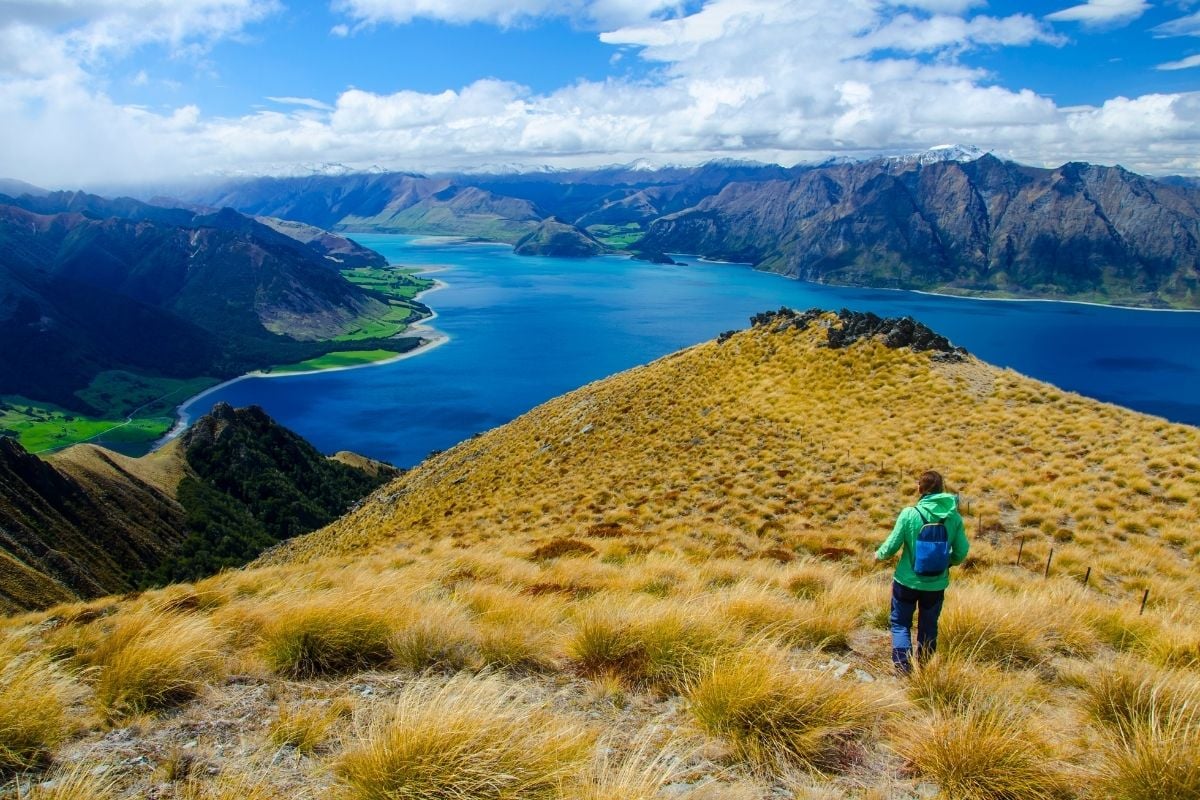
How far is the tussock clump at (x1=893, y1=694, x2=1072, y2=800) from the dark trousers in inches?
87.1

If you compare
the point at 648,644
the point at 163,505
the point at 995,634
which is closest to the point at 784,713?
the point at 648,644

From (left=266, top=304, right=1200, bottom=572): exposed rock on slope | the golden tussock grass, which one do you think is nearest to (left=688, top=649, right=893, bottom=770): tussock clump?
the golden tussock grass

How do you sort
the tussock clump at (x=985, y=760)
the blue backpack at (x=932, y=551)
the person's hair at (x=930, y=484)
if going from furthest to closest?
the person's hair at (x=930, y=484) → the blue backpack at (x=932, y=551) → the tussock clump at (x=985, y=760)

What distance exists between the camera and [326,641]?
804 cm

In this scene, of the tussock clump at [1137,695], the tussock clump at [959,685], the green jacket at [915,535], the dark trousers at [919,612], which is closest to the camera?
the tussock clump at [1137,695]

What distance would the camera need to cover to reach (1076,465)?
24.0 metres

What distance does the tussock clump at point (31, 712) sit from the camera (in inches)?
222

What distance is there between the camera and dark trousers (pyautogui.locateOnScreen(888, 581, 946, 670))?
822 cm

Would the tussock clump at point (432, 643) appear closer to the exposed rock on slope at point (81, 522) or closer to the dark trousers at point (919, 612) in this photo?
the dark trousers at point (919, 612)

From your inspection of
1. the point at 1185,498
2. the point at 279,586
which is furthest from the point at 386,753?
the point at 1185,498

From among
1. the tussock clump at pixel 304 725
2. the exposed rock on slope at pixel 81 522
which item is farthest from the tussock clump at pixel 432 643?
the exposed rock on slope at pixel 81 522

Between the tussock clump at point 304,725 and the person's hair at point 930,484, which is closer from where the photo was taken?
the tussock clump at point 304,725

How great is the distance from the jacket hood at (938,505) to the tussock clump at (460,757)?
5.49m

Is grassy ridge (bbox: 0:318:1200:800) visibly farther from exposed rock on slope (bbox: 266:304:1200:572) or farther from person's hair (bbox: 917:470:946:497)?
exposed rock on slope (bbox: 266:304:1200:572)
